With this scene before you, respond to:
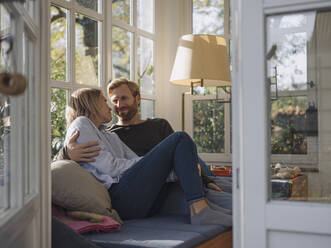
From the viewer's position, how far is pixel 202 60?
3.71 m

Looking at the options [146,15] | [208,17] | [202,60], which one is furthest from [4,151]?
[208,17]

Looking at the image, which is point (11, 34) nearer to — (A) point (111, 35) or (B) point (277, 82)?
(B) point (277, 82)

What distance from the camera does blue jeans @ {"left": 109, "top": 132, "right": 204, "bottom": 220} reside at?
2.49 metres

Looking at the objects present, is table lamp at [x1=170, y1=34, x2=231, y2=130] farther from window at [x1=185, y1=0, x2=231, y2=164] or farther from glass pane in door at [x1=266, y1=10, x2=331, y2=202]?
glass pane in door at [x1=266, y1=10, x2=331, y2=202]

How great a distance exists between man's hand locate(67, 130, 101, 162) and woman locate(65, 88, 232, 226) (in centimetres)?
3

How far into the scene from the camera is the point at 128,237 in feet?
6.78

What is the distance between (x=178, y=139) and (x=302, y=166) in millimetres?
1077

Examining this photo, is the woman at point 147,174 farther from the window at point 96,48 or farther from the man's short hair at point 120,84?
the man's short hair at point 120,84

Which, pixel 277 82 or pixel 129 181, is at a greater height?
pixel 277 82

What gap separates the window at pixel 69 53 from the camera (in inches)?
125

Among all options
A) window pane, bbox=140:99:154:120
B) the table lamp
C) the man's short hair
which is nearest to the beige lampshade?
the table lamp

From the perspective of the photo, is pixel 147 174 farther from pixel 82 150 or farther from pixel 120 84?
pixel 120 84

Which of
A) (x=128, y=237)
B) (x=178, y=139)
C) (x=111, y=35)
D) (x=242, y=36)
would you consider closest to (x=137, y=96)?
(x=111, y=35)

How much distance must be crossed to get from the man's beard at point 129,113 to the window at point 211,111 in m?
1.21
